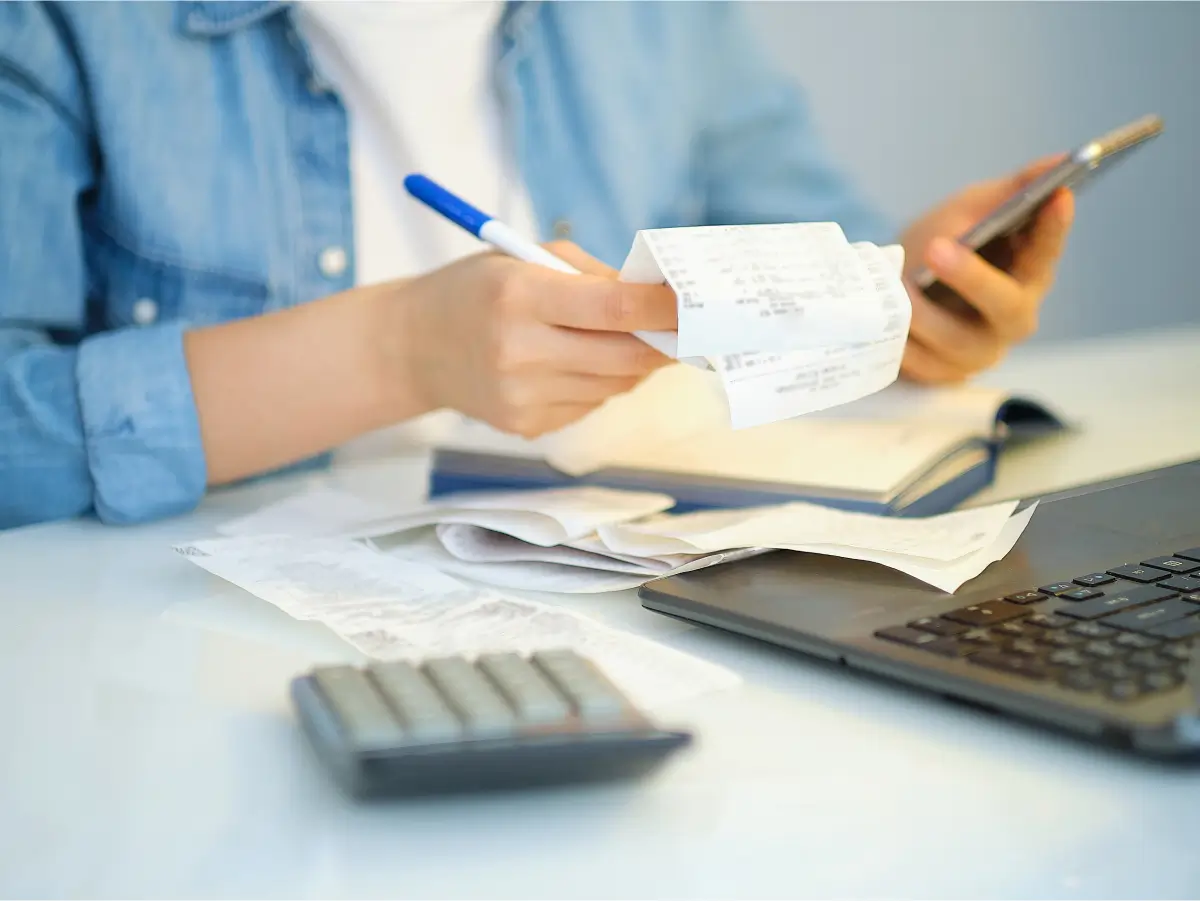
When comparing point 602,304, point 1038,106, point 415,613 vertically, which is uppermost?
point 1038,106

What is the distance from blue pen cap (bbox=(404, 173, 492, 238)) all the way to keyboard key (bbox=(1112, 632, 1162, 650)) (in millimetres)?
333

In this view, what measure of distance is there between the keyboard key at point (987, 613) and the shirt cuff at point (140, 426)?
1.37ft

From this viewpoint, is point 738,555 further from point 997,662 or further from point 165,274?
point 165,274

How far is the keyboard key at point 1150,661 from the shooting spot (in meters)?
0.32

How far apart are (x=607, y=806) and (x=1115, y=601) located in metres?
0.19

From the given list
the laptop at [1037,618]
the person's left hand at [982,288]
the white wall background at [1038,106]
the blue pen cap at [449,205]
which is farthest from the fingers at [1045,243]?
the white wall background at [1038,106]

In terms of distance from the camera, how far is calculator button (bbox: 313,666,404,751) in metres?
0.28

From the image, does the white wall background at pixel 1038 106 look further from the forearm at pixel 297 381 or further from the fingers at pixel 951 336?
the forearm at pixel 297 381

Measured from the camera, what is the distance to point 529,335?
52 centimetres

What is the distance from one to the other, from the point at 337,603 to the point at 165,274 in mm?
407

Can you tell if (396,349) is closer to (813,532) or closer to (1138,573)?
(813,532)

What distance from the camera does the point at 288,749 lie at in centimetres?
33

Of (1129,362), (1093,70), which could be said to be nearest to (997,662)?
(1129,362)

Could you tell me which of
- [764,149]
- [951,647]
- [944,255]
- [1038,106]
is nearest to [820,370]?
[951,647]
